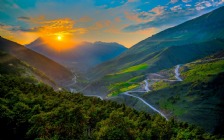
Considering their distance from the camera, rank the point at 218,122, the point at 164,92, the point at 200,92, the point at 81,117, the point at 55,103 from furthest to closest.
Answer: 1. the point at 164,92
2. the point at 200,92
3. the point at 218,122
4. the point at 55,103
5. the point at 81,117

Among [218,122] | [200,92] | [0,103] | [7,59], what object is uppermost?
[7,59]

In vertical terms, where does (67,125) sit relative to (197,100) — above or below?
above

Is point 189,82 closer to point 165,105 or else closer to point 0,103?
point 165,105

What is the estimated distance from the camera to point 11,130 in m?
53.9

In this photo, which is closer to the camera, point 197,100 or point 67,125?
point 67,125

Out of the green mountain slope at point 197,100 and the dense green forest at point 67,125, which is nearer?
the dense green forest at point 67,125

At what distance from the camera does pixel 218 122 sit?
4065 inches

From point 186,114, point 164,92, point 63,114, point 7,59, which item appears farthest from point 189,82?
point 7,59

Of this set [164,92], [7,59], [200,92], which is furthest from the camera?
[7,59]

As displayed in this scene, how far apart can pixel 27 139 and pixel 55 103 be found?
1822 centimetres

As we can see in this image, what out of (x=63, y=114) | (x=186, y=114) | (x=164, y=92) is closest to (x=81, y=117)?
(x=63, y=114)

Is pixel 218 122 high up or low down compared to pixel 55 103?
down

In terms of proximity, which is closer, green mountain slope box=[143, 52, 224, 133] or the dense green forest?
the dense green forest

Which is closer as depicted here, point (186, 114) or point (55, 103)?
point (55, 103)
